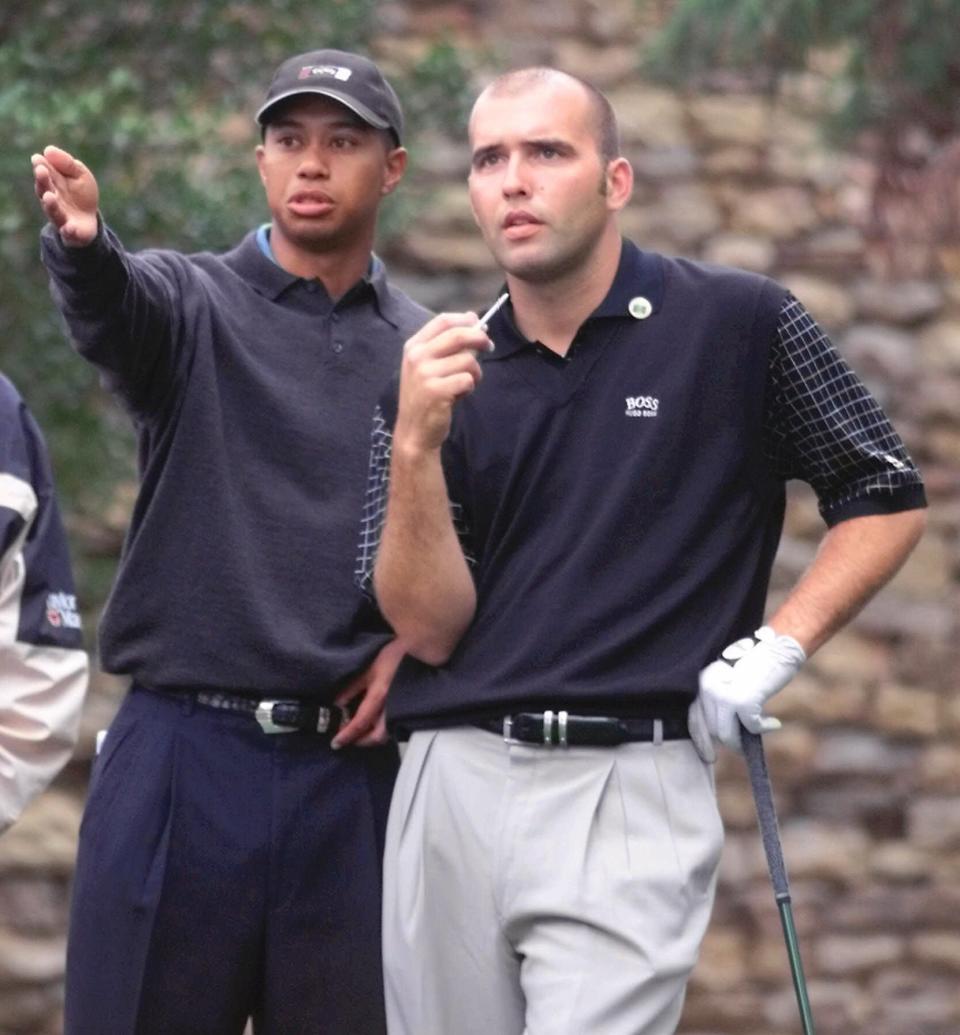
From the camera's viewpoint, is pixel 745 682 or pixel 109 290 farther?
pixel 109 290

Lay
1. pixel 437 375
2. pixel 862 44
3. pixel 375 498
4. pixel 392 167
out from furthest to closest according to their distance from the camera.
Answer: pixel 862 44 → pixel 392 167 → pixel 375 498 → pixel 437 375

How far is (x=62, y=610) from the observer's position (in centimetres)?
371

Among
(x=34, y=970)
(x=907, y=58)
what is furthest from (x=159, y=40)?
(x=34, y=970)

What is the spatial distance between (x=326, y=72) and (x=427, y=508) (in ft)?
2.89

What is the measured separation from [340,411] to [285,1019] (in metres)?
0.92

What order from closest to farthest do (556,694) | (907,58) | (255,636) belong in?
(556,694), (255,636), (907,58)

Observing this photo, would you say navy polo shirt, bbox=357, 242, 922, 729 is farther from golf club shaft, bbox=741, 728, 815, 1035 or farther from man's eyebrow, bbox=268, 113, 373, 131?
man's eyebrow, bbox=268, 113, 373, 131

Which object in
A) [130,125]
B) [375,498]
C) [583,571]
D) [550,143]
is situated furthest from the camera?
[130,125]

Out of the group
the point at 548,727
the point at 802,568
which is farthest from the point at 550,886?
the point at 802,568

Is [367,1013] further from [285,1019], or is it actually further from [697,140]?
[697,140]

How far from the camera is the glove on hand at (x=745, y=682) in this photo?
10.9ft

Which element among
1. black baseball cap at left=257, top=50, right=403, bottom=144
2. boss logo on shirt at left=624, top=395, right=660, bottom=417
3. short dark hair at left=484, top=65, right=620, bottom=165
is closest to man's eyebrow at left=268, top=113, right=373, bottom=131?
black baseball cap at left=257, top=50, right=403, bottom=144

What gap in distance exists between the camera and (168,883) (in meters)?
3.73

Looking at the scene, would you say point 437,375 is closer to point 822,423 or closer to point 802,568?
point 822,423
